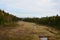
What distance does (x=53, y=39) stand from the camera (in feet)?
77.1

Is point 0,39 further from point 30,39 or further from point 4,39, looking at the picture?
point 30,39

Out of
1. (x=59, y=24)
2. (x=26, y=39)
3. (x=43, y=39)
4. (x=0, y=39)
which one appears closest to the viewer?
(x=0, y=39)

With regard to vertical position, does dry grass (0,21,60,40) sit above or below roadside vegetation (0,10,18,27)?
below

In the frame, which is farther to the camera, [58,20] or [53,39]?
[58,20]

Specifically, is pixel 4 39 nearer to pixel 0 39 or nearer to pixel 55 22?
pixel 0 39

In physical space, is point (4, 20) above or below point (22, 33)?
above

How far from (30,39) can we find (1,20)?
19464 millimetres

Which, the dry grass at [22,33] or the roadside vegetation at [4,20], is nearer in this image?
the dry grass at [22,33]

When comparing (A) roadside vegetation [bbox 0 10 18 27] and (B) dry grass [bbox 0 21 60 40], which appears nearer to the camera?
(B) dry grass [bbox 0 21 60 40]

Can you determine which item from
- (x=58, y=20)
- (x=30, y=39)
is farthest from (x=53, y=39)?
(x=58, y=20)

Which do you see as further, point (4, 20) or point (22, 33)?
point (4, 20)

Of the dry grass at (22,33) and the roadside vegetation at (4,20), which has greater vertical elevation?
the roadside vegetation at (4,20)

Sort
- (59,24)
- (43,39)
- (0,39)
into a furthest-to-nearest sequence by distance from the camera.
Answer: (59,24) → (43,39) → (0,39)

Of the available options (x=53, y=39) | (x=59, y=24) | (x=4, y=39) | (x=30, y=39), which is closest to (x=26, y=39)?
(x=30, y=39)
